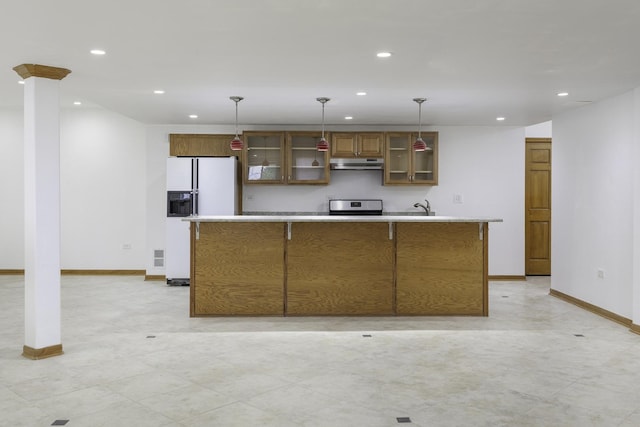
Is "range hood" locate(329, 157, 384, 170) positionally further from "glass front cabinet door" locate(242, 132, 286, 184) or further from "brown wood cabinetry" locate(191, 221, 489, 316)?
"brown wood cabinetry" locate(191, 221, 489, 316)

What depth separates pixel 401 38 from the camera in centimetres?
369

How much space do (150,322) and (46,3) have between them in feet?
10.6

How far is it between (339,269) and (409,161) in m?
2.77

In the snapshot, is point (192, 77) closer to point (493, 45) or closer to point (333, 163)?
point (493, 45)

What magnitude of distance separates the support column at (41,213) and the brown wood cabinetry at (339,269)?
2226mm

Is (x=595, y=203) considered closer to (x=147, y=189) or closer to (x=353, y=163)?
(x=353, y=163)

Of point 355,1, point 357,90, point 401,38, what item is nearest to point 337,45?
point 401,38

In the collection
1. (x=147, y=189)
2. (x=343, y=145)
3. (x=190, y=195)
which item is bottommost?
(x=190, y=195)

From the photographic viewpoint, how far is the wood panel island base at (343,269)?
18.1ft

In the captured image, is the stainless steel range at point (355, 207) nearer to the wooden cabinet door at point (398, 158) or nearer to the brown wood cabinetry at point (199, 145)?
the wooden cabinet door at point (398, 158)

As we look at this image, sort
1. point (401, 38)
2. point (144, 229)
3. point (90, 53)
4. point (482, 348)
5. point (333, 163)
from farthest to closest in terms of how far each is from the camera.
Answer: point (144, 229) → point (333, 163) → point (482, 348) → point (90, 53) → point (401, 38)

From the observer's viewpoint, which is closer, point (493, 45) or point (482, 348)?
point (493, 45)

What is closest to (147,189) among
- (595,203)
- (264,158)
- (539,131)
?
(264,158)

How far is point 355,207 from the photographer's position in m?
7.88
